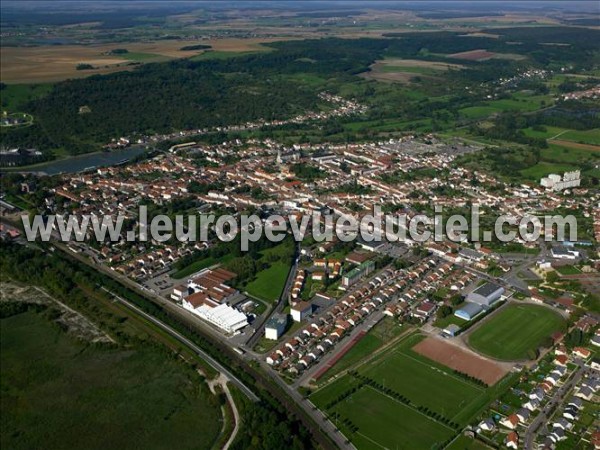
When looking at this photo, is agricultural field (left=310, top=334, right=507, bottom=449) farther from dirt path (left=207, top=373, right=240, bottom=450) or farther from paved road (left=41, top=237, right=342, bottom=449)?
dirt path (left=207, top=373, right=240, bottom=450)

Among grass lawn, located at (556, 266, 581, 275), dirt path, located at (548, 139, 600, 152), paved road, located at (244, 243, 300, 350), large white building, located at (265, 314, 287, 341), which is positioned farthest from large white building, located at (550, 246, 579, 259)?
dirt path, located at (548, 139, 600, 152)

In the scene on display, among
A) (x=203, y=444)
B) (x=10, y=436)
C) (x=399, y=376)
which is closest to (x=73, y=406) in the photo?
(x=10, y=436)

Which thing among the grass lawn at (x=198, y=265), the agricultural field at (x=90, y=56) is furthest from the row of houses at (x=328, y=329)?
the agricultural field at (x=90, y=56)

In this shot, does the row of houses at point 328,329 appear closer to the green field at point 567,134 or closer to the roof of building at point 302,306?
the roof of building at point 302,306

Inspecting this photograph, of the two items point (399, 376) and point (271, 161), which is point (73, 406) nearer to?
point (399, 376)

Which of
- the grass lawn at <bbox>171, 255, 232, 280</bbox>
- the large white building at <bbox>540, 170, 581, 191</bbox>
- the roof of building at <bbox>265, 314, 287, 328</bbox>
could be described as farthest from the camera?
the large white building at <bbox>540, 170, 581, 191</bbox>

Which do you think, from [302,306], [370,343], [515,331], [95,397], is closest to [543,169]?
[515,331]
